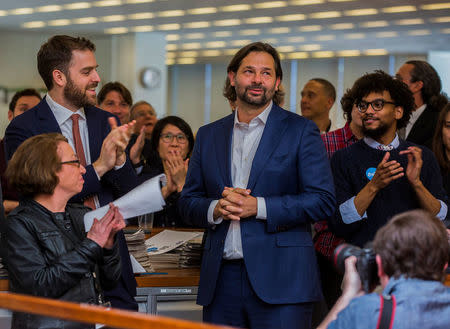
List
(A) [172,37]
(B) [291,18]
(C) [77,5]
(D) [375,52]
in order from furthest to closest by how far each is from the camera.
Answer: (D) [375,52]
(A) [172,37]
(B) [291,18]
(C) [77,5]

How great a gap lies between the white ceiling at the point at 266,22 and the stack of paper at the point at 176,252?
24.4ft

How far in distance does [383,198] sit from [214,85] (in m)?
15.6

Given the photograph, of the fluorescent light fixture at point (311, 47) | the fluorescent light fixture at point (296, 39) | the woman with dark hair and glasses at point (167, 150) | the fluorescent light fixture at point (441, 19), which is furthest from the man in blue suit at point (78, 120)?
the fluorescent light fixture at point (311, 47)

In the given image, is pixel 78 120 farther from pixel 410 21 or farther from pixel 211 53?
pixel 211 53

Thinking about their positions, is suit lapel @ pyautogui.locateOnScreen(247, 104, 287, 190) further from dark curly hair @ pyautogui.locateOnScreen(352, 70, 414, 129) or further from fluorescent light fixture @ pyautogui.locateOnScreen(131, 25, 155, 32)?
fluorescent light fixture @ pyautogui.locateOnScreen(131, 25, 155, 32)

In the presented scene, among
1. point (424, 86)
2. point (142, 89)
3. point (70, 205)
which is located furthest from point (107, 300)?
point (142, 89)

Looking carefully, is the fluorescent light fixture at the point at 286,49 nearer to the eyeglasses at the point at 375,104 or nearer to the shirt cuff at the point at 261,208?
the eyeglasses at the point at 375,104

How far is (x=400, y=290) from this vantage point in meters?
1.82

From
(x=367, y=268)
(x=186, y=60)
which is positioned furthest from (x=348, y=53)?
(x=367, y=268)

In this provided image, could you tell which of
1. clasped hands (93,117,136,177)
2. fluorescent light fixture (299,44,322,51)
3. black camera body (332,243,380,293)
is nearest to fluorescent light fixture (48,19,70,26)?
fluorescent light fixture (299,44,322,51)

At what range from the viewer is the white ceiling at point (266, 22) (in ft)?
36.5

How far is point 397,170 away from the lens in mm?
3232

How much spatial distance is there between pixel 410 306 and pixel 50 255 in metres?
1.31

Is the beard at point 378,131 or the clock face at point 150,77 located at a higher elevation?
the clock face at point 150,77
